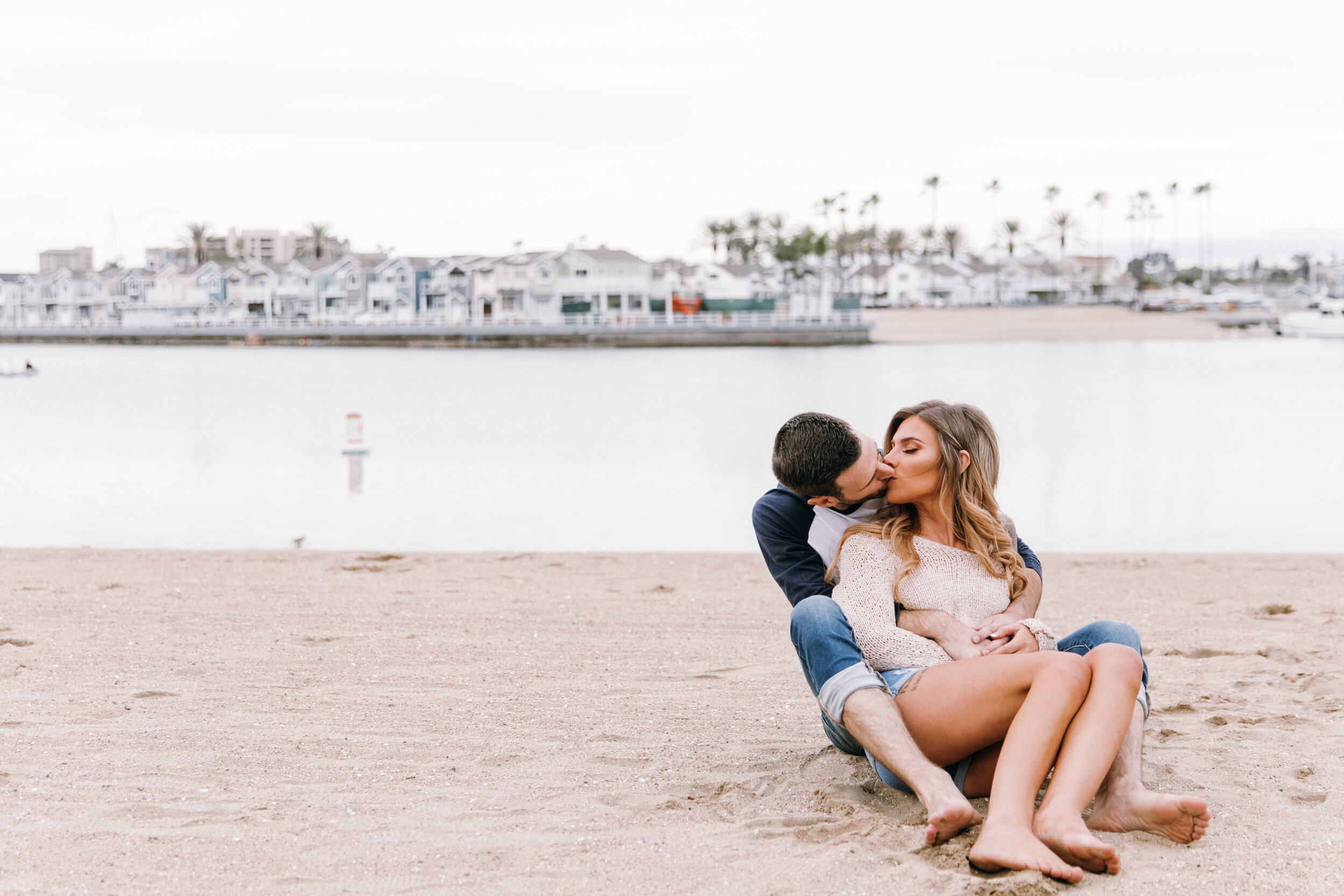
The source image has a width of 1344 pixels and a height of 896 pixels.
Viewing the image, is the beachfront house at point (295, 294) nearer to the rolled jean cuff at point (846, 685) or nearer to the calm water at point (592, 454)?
the calm water at point (592, 454)

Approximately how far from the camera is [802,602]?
3.14 metres

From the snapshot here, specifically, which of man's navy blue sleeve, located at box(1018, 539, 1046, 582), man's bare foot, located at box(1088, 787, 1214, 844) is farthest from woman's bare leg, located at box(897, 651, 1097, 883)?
man's navy blue sleeve, located at box(1018, 539, 1046, 582)

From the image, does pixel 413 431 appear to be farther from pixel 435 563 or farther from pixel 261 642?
pixel 261 642

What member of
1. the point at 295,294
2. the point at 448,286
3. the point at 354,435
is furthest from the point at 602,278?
the point at 354,435

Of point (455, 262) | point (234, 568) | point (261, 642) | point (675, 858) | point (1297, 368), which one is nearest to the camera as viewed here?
point (675, 858)

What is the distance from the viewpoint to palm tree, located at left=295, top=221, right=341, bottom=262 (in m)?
120

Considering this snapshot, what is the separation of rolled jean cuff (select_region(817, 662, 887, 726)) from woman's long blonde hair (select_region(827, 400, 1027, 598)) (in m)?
0.24

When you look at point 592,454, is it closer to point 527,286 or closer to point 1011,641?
point 1011,641

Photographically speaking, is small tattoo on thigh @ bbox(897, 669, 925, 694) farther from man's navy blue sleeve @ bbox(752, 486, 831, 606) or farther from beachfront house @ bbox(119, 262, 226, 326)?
beachfront house @ bbox(119, 262, 226, 326)

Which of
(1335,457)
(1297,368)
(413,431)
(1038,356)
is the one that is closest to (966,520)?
(1335,457)

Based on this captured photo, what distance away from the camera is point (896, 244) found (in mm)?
129375

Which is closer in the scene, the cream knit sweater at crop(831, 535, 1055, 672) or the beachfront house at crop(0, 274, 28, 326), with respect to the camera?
the cream knit sweater at crop(831, 535, 1055, 672)

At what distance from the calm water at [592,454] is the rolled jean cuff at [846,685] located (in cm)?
746

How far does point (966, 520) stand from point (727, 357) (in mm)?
59890
